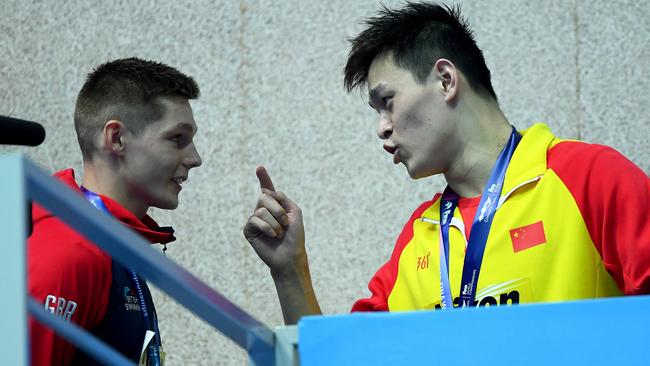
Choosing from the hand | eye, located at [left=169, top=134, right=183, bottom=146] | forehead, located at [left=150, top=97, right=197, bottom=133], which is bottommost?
the hand

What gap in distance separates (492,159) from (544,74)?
1.11m

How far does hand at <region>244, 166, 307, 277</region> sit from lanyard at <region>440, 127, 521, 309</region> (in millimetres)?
308

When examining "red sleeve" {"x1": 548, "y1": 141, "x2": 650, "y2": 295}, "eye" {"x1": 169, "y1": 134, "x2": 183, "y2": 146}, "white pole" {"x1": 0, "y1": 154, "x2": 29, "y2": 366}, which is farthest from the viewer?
"eye" {"x1": 169, "y1": 134, "x2": 183, "y2": 146}

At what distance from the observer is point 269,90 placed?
9.90 ft

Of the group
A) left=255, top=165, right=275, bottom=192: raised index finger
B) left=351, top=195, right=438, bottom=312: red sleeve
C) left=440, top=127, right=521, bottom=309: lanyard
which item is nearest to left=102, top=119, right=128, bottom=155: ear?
left=255, top=165, right=275, bottom=192: raised index finger

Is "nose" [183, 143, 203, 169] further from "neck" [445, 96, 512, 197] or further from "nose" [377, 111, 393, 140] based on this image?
"neck" [445, 96, 512, 197]

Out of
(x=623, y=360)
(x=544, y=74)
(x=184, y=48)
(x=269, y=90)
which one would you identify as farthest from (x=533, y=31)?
(x=623, y=360)

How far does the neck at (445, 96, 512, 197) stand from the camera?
1832 mm

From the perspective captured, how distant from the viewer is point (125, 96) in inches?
85.7

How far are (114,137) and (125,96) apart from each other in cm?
12

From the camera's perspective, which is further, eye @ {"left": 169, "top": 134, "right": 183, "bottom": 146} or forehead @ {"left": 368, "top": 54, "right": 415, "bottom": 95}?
eye @ {"left": 169, "top": 134, "right": 183, "bottom": 146}

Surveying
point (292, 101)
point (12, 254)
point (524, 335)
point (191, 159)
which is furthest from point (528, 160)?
point (292, 101)

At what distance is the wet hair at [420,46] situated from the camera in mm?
1934

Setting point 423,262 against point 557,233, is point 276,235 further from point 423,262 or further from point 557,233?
point 557,233
